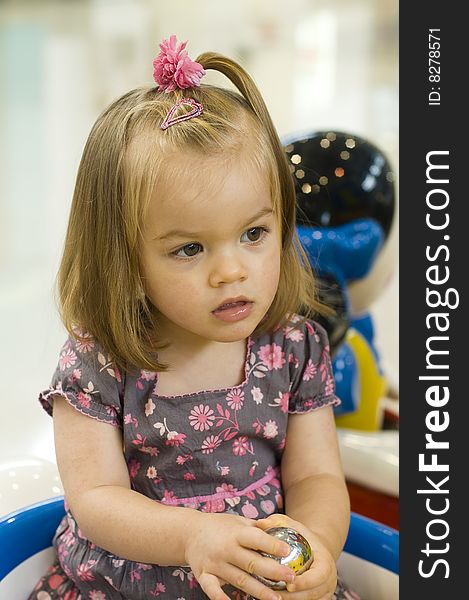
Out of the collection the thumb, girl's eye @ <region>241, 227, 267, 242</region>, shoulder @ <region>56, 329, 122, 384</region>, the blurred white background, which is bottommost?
the thumb

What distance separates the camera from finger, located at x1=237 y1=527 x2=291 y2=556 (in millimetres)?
609

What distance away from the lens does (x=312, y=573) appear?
636 millimetres

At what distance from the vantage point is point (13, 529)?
831mm

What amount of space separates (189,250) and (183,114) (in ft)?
0.33

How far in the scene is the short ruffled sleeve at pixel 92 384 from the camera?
29.4 inches

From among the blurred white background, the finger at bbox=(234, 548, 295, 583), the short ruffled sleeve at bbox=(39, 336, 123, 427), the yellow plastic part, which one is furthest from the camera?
the blurred white background

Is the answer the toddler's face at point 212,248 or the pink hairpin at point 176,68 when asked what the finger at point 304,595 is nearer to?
the toddler's face at point 212,248

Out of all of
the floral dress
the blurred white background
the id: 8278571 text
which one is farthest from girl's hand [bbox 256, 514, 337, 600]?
the blurred white background

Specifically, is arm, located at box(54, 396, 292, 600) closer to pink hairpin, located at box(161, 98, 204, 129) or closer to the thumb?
the thumb

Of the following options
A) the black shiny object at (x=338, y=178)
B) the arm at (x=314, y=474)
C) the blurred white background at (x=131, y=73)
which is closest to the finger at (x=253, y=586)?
the arm at (x=314, y=474)

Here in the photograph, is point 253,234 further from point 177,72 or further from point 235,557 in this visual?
point 235,557

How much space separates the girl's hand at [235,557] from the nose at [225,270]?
166 millimetres

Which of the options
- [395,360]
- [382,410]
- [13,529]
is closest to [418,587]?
[13,529]

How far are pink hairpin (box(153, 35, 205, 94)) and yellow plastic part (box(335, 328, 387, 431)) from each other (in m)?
0.77
